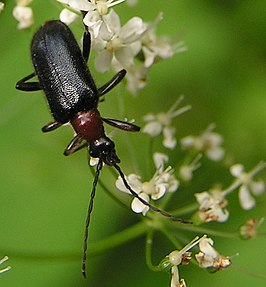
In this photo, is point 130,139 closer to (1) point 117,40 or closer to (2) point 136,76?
(2) point 136,76

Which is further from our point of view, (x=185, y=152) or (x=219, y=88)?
(x=219, y=88)

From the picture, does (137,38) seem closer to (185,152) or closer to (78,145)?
(78,145)

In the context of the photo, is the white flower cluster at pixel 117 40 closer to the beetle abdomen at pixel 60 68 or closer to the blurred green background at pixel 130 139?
the beetle abdomen at pixel 60 68

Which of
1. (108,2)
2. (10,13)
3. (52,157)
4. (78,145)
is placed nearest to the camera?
(108,2)

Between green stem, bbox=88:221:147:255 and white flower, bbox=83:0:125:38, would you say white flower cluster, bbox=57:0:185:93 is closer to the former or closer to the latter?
white flower, bbox=83:0:125:38

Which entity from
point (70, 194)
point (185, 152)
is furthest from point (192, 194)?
point (70, 194)

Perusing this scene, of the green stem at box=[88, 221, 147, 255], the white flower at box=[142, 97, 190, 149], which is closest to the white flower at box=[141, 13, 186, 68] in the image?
the white flower at box=[142, 97, 190, 149]

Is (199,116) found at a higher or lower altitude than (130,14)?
lower
